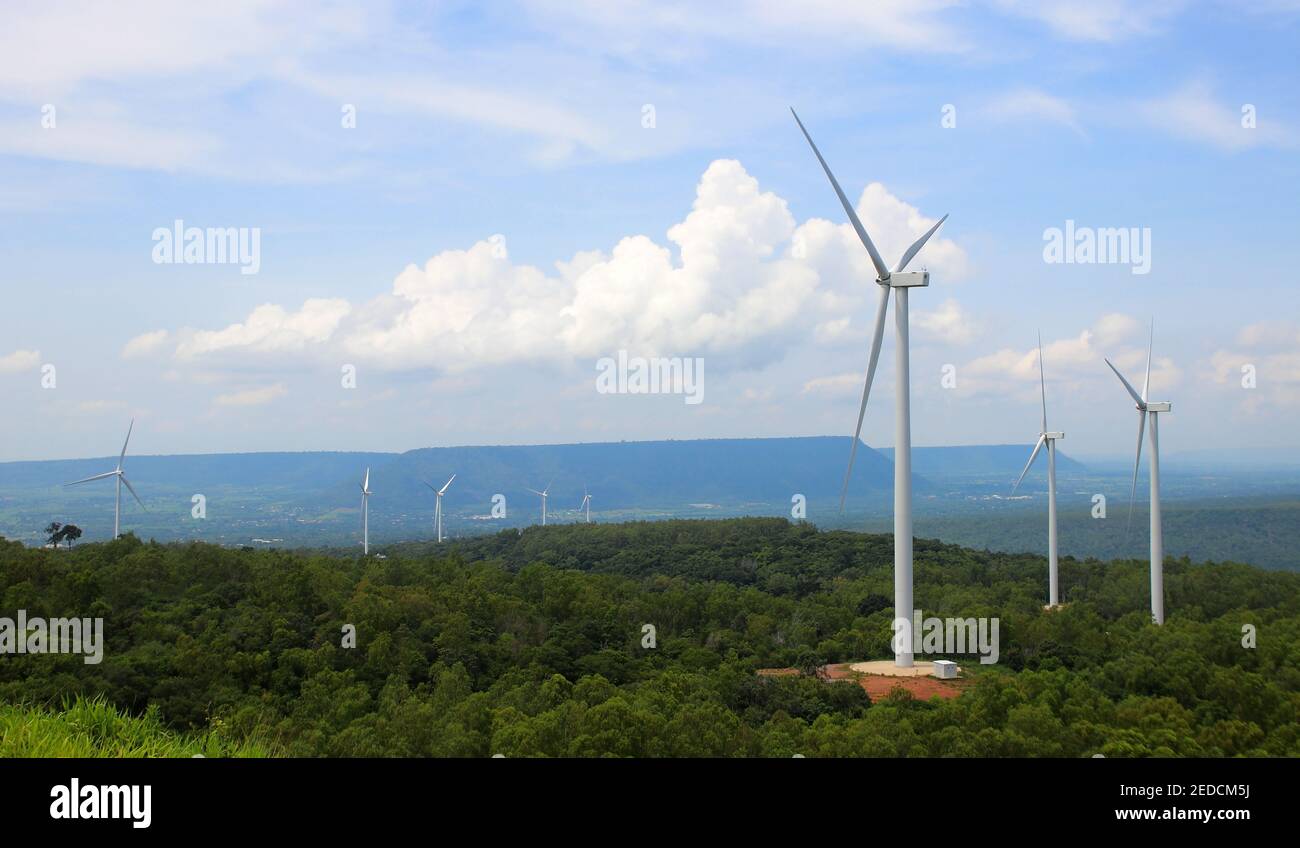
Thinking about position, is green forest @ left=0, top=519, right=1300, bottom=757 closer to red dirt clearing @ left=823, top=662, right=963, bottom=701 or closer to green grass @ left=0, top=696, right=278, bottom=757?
green grass @ left=0, top=696, right=278, bottom=757

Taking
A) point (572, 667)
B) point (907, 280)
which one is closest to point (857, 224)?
point (907, 280)

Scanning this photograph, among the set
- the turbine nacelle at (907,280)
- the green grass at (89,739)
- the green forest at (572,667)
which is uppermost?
the turbine nacelle at (907,280)

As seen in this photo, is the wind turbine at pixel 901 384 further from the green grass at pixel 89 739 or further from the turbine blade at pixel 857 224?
the green grass at pixel 89 739

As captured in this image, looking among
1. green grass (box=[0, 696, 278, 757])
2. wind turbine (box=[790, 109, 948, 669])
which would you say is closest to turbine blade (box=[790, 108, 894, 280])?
wind turbine (box=[790, 109, 948, 669])

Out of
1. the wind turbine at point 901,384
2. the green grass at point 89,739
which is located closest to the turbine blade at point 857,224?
the wind turbine at point 901,384
